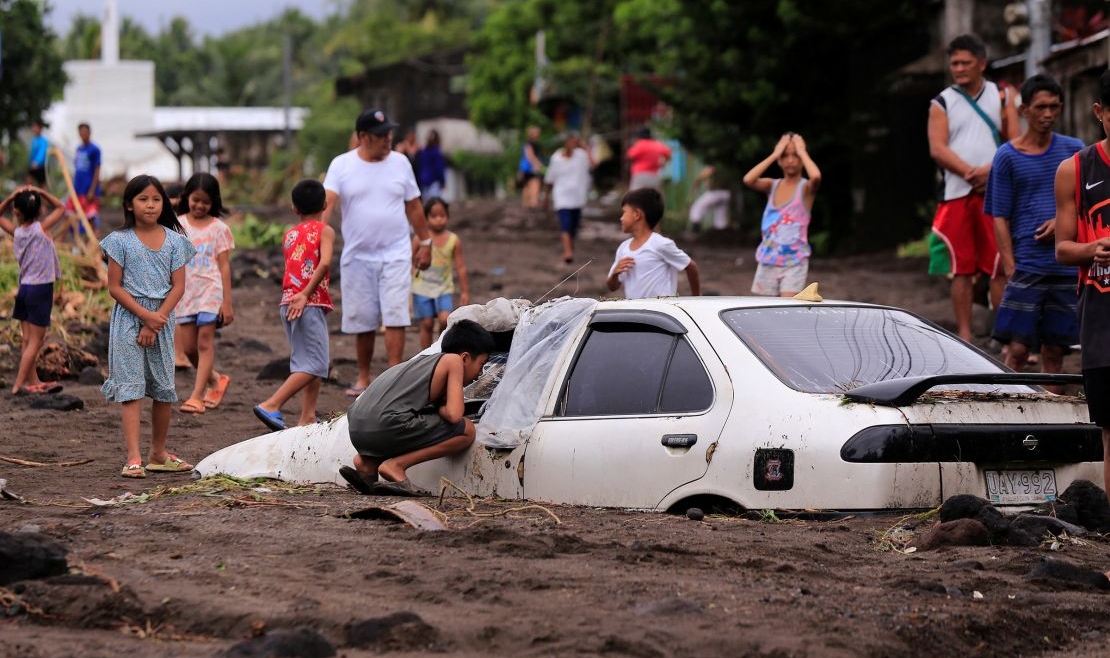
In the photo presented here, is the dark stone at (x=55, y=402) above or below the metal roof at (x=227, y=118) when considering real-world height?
below

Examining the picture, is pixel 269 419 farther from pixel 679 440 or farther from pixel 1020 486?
pixel 1020 486

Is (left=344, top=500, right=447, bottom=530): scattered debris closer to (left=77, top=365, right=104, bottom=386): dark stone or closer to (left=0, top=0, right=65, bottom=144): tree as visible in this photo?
(left=77, top=365, right=104, bottom=386): dark stone

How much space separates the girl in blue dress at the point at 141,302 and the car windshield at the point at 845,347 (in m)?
3.19

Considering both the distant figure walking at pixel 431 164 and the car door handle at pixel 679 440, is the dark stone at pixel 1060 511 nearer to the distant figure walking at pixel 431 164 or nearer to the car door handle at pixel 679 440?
the car door handle at pixel 679 440

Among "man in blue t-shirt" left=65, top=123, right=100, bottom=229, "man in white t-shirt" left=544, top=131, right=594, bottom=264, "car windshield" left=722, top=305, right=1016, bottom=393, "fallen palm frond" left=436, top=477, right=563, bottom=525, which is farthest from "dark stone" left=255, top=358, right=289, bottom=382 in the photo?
"man in blue t-shirt" left=65, top=123, right=100, bottom=229

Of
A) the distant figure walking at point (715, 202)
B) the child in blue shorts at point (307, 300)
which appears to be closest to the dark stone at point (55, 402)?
the child in blue shorts at point (307, 300)

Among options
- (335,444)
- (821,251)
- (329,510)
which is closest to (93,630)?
(329,510)

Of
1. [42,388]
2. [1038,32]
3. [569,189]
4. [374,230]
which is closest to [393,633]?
[374,230]

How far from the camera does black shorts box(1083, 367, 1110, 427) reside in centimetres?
542

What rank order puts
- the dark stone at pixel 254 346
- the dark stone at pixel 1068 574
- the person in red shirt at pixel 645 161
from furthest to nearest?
the person in red shirt at pixel 645 161, the dark stone at pixel 254 346, the dark stone at pixel 1068 574

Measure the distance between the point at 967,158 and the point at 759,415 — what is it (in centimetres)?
463

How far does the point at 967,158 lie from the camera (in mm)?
9984

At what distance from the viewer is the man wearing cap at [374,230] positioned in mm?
10430

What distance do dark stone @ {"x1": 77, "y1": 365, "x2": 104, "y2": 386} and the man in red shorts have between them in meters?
6.60
